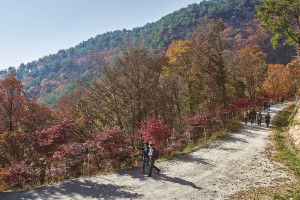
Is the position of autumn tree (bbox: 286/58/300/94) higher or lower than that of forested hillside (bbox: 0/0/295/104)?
lower

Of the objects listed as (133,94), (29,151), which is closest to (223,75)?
(133,94)

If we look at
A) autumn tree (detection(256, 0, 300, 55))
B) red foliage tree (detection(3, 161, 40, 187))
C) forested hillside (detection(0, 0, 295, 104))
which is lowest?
red foliage tree (detection(3, 161, 40, 187))

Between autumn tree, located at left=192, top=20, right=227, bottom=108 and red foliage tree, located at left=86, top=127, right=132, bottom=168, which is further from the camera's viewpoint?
autumn tree, located at left=192, top=20, right=227, bottom=108

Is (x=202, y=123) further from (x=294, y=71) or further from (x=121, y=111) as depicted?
(x=294, y=71)

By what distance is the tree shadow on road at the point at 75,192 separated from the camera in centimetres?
742

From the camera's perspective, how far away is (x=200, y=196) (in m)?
7.23

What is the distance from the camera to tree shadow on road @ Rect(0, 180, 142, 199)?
7.42 metres

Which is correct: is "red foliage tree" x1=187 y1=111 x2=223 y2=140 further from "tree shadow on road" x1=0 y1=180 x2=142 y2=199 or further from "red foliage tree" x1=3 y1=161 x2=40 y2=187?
"red foliage tree" x1=3 y1=161 x2=40 y2=187

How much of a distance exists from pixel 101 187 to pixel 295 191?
26.0 ft

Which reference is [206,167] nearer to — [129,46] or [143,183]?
[143,183]

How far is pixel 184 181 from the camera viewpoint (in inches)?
337

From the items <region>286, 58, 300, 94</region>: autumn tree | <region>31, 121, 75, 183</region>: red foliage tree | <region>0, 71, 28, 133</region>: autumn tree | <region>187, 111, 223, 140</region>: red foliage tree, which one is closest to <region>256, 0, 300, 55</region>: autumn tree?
<region>286, 58, 300, 94</region>: autumn tree

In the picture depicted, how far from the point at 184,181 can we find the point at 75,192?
16.0ft

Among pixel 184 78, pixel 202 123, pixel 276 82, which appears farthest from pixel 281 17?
pixel 276 82
